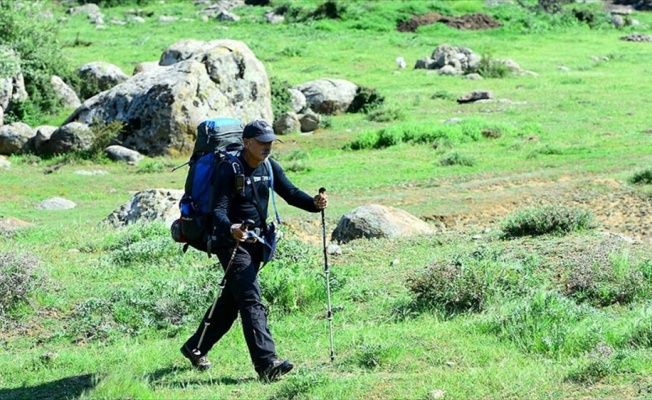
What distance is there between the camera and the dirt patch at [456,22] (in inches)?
1890

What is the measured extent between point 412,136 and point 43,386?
17.2m

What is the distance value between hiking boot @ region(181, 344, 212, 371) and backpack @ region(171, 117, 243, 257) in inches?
37.5

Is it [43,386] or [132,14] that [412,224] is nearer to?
[43,386]

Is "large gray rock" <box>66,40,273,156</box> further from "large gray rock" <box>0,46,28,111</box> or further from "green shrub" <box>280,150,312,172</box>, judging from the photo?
"green shrub" <box>280,150,312,172</box>

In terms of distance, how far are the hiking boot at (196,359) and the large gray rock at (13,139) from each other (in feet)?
56.7

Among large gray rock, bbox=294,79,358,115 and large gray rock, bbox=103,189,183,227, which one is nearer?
large gray rock, bbox=103,189,183,227

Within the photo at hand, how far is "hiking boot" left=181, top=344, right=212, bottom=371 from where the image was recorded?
28.7ft

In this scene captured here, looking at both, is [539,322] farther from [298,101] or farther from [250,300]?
[298,101]

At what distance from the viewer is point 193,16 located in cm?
5112

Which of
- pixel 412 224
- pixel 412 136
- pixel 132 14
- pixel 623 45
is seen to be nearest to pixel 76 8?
pixel 132 14

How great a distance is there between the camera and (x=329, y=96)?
2984 cm

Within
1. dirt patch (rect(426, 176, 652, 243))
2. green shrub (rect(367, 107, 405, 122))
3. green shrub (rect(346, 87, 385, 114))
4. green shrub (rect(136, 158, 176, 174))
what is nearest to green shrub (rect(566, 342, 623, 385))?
dirt patch (rect(426, 176, 652, 243))

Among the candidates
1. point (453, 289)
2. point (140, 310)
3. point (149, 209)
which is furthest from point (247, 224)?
point (149, 209)

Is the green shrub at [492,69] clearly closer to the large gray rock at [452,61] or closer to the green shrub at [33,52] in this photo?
the large gray rock at [452,61]
